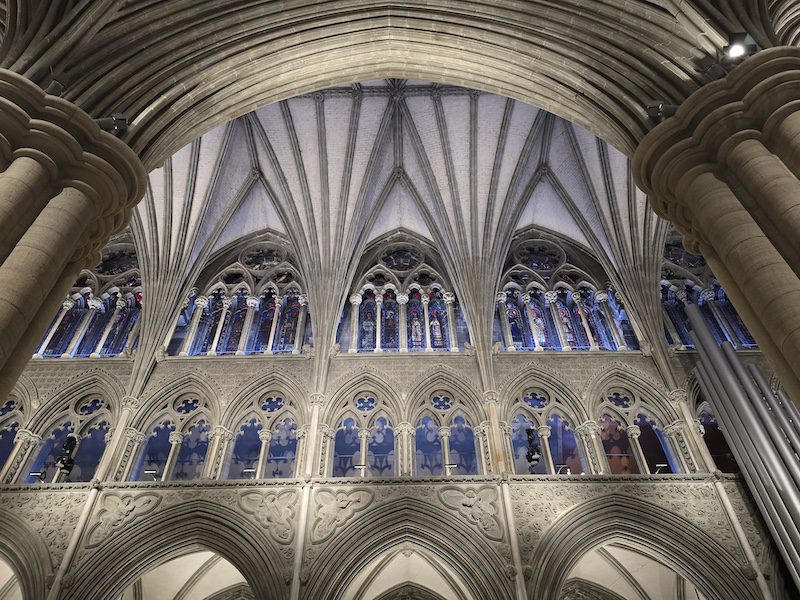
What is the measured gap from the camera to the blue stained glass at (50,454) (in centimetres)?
1103

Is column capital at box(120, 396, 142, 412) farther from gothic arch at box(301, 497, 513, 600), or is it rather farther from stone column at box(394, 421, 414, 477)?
stone column at box(394, 421, 414, 477)

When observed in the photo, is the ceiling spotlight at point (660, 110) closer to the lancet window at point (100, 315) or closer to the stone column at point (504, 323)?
the stone column at point (504, 323)

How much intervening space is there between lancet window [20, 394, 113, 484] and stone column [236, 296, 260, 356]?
2905 mm

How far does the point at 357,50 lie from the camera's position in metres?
9.65

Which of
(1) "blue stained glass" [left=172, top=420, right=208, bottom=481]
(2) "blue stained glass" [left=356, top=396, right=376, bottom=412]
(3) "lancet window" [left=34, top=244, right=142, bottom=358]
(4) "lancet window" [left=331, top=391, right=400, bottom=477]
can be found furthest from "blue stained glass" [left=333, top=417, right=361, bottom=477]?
(3) "lancet window" [left=34, top=244, right=142, bottom=358]

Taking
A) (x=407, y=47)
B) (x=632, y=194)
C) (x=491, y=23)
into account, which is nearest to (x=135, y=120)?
(x=407, y=47)

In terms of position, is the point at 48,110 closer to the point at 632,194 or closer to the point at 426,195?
the point at 426,195

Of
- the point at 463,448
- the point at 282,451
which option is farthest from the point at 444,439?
the point at 282,451

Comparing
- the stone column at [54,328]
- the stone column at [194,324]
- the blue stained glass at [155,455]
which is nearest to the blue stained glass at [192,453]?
the blue stained glass at [155,455]

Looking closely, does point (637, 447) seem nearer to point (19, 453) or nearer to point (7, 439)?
point (19, 453)

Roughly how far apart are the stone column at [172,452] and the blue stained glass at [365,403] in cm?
353

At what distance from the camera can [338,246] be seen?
47.9 feet

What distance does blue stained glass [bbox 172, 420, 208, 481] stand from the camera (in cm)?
1127

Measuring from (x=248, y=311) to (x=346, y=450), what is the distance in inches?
183
